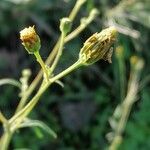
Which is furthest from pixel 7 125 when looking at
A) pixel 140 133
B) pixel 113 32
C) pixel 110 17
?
pixel 140 133

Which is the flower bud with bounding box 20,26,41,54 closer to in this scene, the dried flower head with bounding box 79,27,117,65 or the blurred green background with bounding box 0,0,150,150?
the dried flower head with bounding box 79,27,117,65

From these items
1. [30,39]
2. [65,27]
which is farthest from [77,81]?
[30,39]

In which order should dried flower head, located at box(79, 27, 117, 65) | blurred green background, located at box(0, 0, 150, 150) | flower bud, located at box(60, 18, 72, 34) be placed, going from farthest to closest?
blurred green background, located at box(0, 0, 150, 150) < flower bud, located at box(60, 18, 72, 34) < dried flower head, located at box(79, 27, 117, 65)

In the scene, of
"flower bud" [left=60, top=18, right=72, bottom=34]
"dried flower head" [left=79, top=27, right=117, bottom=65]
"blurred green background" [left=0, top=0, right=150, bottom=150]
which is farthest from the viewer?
"blurred green background" [left=0, top=0, right=150, bottom=150]

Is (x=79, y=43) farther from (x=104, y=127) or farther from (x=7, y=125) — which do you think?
(x=7, y=125)

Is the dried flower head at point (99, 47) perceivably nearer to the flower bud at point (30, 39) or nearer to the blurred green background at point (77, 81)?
the flower bud at point (30, 39)

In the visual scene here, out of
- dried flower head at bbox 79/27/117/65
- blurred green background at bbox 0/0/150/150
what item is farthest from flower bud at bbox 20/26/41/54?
blurred green background at bbox 0/0/150/150
